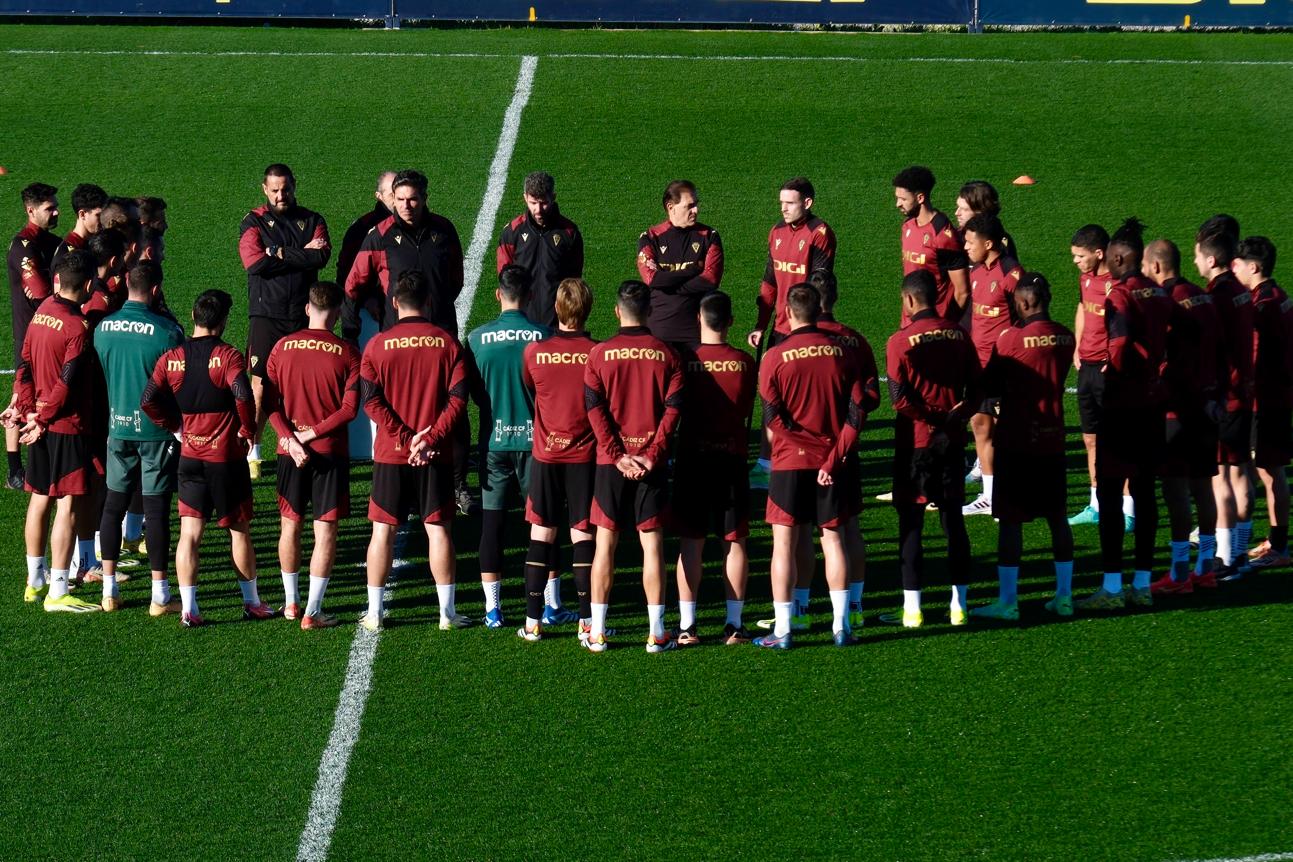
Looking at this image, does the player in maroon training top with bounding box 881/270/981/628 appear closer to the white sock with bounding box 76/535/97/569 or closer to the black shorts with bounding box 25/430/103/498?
the black shorts with bounding box 25/430/103/498

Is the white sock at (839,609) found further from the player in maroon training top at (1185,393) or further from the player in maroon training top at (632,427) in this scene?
the player in maroon training top at (1185,393)

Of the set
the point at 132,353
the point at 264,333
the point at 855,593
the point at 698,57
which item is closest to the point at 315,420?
the point at 132,353

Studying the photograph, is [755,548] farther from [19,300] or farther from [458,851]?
[19,300]

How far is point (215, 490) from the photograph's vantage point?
9.54 metres

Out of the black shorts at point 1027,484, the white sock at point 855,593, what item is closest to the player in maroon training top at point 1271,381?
the black shorts at point 1027,484

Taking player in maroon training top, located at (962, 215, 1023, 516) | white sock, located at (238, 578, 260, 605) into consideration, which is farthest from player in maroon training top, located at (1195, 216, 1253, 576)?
white sock, located at (238, 578, 260, 605)

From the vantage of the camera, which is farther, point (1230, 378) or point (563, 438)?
point (1230, 378)

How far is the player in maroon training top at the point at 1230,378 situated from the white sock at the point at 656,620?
3.56 meters

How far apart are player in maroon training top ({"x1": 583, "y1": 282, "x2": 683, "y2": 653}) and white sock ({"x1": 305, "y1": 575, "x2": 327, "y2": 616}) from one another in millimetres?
1657

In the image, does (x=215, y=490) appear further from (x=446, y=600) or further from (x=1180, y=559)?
(x=1180, y=559)

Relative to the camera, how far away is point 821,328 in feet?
29.8

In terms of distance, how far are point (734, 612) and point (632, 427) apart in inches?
50.5

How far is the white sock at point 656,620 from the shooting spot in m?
9.27

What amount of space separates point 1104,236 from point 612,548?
3.93 meters
